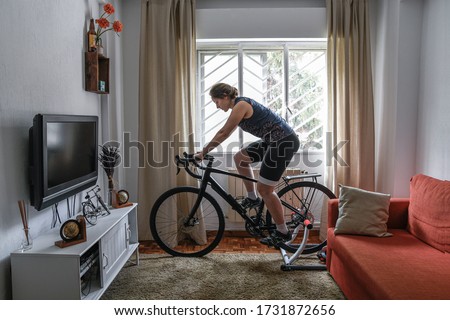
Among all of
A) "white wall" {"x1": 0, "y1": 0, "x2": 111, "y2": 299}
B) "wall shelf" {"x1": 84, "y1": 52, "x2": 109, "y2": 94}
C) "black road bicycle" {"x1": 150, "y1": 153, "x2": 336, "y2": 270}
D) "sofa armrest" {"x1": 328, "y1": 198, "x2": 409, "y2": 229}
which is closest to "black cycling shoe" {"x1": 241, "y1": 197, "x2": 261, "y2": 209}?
"black road bicycle" {"x1": 150, "y1": 153, "x2": 336, "y2": 270}

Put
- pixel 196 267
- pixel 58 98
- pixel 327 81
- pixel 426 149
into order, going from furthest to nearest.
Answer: pixel 327 81, pixel 426 149, pixel 196 267, pixel 58 98

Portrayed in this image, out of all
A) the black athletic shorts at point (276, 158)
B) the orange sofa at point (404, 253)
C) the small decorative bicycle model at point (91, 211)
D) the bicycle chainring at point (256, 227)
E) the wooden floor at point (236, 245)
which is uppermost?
the black athletic shorts at point (276, 158)

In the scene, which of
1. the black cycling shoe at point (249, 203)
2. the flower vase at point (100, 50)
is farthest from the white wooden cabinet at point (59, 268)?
the flower vase at point (100, 50)

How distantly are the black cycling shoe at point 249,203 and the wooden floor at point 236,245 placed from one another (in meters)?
0.48

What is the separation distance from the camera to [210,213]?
365 cm

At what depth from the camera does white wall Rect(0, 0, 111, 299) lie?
1863 millimetres

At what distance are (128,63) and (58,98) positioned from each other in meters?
1.38

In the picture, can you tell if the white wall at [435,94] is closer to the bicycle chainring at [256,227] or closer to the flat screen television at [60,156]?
the bicycle chainring at [256,227]

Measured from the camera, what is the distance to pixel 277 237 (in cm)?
301

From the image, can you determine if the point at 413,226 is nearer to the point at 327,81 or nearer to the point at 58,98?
the point at 327,81

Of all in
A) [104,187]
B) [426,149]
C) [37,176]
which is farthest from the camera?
[104,187]

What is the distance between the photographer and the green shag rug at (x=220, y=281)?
2.39m

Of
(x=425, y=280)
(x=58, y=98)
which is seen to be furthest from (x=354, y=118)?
(x=58, y=98)
